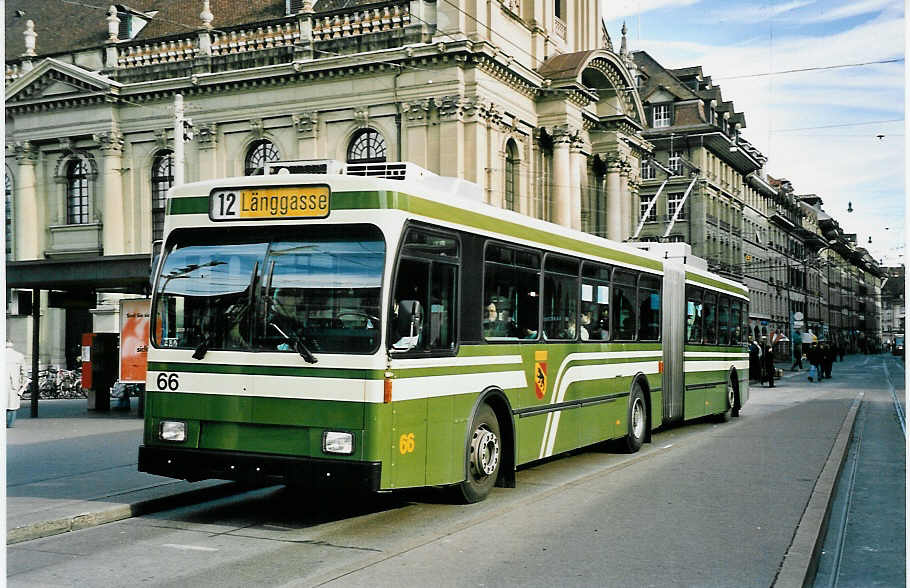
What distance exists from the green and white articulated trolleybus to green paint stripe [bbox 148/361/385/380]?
0.01 m

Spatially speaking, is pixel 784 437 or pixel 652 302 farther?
pixel 784 437

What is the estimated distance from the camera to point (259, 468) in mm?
8688

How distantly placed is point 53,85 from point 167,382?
41.0 meters

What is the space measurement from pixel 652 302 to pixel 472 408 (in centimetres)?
672

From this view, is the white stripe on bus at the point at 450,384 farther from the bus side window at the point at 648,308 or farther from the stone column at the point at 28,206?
the stone column at the point at 28,206

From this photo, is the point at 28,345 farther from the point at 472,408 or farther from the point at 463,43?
the point at 472,408

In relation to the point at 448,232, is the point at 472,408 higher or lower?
lower

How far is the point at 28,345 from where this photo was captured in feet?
145

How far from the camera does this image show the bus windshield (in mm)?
8539

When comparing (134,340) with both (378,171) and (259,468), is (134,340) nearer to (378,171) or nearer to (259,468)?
(378,171)

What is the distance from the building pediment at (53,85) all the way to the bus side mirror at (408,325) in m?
39.6

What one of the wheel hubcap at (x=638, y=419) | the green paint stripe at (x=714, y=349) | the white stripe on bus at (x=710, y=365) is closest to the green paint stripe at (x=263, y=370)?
the wheel hubcap at (x=638, y=419)

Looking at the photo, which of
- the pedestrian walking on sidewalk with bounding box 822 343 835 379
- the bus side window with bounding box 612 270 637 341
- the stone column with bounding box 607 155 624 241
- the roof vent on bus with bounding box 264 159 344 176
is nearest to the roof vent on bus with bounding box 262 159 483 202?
the roof vent on bus with bounding box 264 159 344 176

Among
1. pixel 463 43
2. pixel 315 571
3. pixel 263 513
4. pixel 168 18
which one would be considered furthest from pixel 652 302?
pixel 168 18
